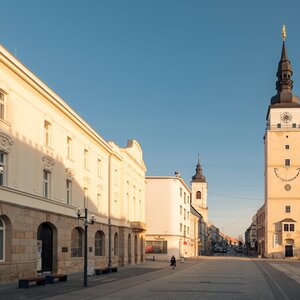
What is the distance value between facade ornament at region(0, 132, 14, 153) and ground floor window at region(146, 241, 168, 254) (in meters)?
57.8

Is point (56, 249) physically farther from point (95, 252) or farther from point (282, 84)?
point (282, 84)

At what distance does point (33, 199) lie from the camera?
1265 inches

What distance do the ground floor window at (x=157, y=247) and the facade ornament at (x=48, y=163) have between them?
51015 mm

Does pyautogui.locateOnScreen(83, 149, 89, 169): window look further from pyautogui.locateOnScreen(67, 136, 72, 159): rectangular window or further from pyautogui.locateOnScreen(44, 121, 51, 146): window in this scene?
pyautogui.locateOnScreen(44, 121, 51, 146): window

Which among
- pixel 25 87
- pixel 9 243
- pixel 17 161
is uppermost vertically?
pixel 25 87

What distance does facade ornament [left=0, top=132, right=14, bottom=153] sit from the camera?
28.2 metres

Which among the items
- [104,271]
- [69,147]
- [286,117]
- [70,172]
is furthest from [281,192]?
[70,172]

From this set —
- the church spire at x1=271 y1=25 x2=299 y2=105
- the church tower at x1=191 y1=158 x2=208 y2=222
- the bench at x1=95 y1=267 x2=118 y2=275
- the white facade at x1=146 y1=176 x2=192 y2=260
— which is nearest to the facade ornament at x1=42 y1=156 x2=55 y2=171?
the bench at x1=95 y1=267 x2=118 y2=275

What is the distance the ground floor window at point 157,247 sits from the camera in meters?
84.6

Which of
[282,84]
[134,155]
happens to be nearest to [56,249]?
[134,155]

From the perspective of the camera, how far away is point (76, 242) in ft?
135

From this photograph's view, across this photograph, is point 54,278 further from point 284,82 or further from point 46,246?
point 284,82

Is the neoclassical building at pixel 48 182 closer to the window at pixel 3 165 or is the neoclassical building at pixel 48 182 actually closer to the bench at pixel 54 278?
the window at pixel 3 165

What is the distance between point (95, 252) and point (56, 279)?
50.4 ft
